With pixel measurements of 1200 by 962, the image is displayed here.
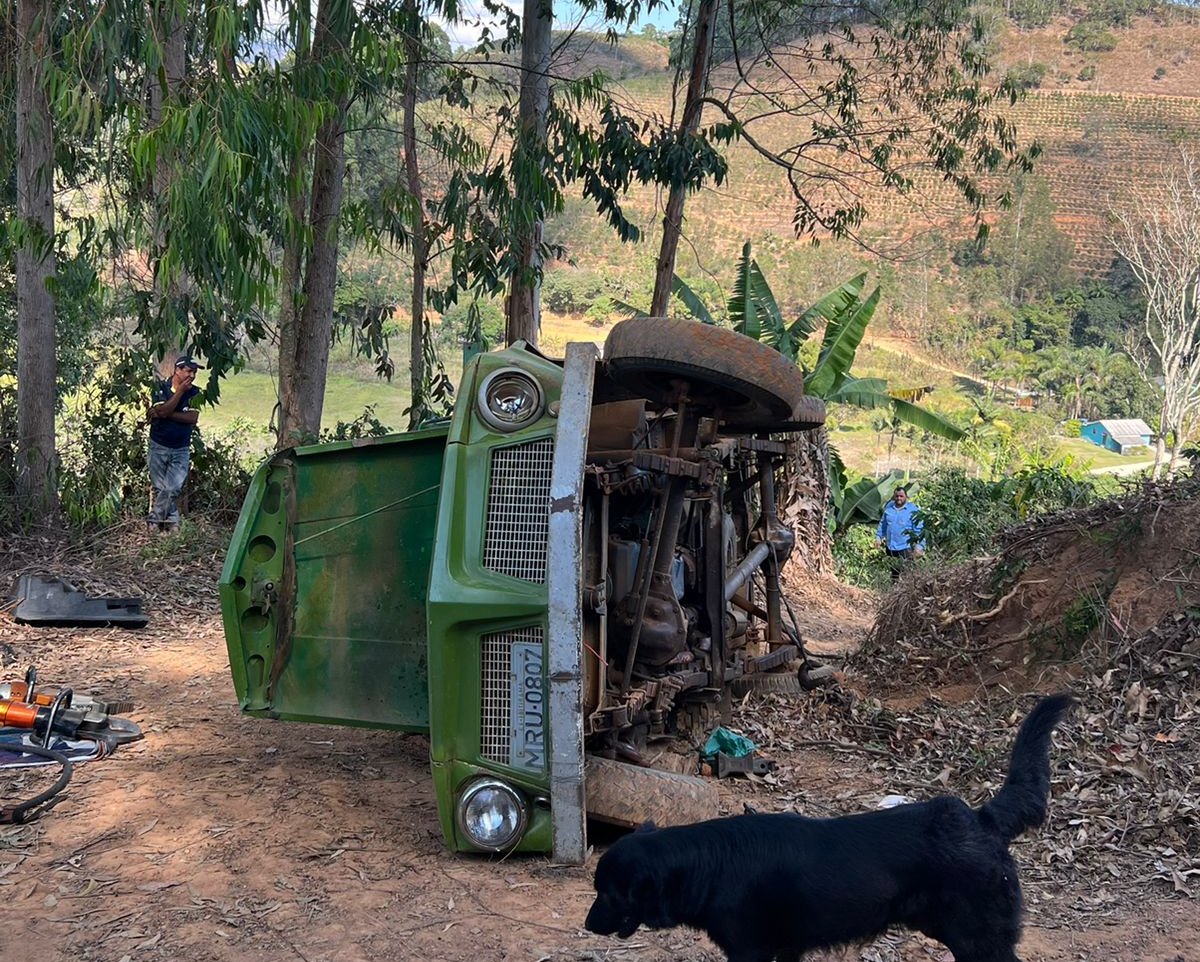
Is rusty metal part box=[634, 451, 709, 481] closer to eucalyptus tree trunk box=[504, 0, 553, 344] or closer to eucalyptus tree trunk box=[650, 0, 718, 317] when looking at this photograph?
eucalyptus tree trunk box=[504, 0, 553, 344]

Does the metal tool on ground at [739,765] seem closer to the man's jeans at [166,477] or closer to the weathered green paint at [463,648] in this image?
the weathered green paint at [463,648]

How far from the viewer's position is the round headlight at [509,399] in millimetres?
4930

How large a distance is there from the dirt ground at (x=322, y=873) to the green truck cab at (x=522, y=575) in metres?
0.38

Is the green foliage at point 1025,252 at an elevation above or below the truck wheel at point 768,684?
above

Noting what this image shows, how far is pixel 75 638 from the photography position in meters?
8.57

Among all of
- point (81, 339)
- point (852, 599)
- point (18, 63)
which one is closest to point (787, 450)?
point (18, 63)

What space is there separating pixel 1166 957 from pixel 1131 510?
3.95m

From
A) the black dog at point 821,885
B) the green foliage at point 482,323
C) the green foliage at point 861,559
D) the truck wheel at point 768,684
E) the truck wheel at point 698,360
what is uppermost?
the green foliage at point 482,323

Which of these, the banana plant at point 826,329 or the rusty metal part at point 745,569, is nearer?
the rusty metal part at point 745,569

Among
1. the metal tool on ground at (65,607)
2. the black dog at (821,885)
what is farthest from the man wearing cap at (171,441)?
the black dog at (821,885)

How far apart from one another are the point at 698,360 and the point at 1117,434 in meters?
33.7

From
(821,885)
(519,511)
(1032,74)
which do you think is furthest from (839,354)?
(1032,74)

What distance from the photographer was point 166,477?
1103 cm

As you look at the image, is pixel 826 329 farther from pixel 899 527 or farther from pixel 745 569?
pixel 745 569
